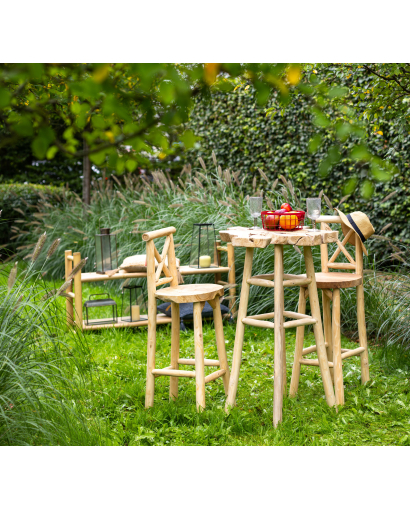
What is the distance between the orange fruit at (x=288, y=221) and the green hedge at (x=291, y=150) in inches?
58.1

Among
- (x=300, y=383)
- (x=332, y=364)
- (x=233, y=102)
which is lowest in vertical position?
(x=300, y=383)

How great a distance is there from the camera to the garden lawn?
2693 mm

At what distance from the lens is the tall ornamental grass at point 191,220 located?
179 inches

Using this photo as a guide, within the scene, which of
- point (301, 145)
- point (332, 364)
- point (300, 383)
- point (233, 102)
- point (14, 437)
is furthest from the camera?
point (233, 102)

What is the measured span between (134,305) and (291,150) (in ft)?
10.0

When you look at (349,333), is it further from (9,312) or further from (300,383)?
(9,312)

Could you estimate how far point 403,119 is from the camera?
3.66 meters

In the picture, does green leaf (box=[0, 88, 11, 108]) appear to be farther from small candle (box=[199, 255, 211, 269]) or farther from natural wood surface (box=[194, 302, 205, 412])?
small candle (box=[199, 255, 211, 269])

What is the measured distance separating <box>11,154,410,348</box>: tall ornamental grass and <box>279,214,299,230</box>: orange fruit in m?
1.10

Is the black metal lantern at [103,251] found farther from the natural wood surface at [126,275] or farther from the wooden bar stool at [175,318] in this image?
the wooden bar stool at [175,318]

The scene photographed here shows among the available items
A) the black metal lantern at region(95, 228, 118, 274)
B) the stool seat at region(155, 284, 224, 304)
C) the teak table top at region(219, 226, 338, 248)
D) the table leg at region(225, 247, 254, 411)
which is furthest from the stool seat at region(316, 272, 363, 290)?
the black metal lantern at region(95, 228, 118, 274)
